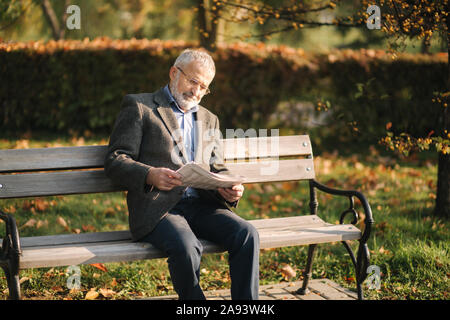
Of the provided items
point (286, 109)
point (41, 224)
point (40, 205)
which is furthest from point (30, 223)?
point (286, 109)

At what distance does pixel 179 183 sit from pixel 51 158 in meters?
0.92

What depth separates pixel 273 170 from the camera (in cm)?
391

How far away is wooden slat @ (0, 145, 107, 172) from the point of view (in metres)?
3.29

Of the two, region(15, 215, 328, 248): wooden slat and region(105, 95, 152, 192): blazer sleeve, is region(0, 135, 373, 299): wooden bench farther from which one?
region(105, 95, 152, 192): blazer sleeve

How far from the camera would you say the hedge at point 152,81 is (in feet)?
24.6

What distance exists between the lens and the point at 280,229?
3.53 meters

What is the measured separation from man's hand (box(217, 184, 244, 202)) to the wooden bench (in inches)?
11.5

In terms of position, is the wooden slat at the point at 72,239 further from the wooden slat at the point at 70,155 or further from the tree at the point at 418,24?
the tree at the point at 418,24

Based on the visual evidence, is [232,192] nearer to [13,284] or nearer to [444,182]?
[13,284]

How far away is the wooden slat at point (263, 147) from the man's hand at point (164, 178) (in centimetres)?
82

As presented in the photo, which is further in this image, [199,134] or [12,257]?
[199,134]

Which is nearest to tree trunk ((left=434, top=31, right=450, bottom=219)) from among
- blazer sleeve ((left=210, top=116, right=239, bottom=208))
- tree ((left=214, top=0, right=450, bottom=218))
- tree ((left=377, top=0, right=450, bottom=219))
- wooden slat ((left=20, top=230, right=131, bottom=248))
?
tree ((left=214, top=0, right=450, bottom=218))

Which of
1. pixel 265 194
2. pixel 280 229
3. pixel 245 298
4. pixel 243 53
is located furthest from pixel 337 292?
pixel 243 53
